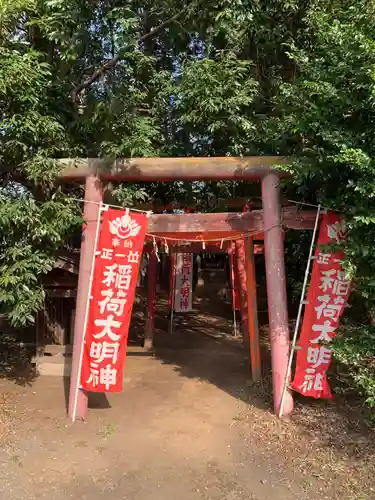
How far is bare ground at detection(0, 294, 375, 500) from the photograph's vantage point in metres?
4.48

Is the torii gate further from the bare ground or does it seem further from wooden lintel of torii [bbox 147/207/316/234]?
the bare ground

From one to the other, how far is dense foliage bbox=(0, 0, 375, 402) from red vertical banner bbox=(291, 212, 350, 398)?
1.50ft

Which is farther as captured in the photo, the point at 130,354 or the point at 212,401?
the point at 130,354

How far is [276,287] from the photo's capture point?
6.04 meters

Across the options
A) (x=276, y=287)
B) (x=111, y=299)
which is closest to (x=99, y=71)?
(x=111, y=299)

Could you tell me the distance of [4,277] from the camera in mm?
5543

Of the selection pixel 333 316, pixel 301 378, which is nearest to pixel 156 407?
pixel 301 378

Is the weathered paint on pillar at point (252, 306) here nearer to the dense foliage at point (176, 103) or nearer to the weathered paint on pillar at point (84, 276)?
the dense foliage at point (176, 103)

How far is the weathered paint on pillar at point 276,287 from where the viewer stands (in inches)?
234

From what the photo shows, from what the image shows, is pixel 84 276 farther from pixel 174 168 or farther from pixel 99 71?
pixel 99 71

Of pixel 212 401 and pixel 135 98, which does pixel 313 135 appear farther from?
pixel 212 401

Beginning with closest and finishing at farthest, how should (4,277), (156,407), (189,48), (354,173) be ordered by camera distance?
(354,173) → (4,277) → (156,407) → (189,48)

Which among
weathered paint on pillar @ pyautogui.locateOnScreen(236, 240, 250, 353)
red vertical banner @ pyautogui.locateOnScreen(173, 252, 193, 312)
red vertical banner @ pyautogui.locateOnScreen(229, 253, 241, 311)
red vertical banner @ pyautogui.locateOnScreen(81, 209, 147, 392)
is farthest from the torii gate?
red vertical banner @ pyautogui.locateOnScreen(173, 252, 193, 312)

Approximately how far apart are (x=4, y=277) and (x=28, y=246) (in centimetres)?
48
